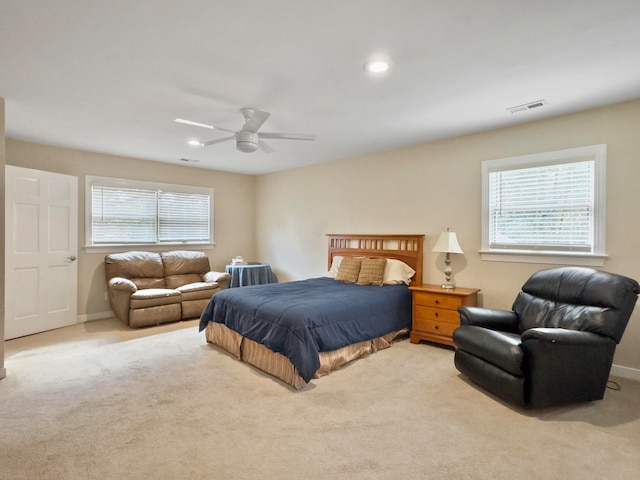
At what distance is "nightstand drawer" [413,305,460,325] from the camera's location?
148 inches

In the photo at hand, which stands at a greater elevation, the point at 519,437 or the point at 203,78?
the point at 203,78

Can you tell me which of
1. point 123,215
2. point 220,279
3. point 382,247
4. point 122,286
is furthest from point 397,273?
point 123,215

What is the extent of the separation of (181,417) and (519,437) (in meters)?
2.27

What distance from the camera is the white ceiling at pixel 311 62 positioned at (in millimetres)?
1866

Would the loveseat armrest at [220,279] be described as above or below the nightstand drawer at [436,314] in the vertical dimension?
above

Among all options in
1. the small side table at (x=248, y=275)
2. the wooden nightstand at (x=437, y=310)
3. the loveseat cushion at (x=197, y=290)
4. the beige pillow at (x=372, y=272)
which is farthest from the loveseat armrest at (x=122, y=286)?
the wooden nightstand at (x=437, y=310)

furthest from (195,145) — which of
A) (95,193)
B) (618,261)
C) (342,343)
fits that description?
(618,261)

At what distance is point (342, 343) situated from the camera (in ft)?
10.6

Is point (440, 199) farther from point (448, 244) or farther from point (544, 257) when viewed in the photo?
point (544, 257)

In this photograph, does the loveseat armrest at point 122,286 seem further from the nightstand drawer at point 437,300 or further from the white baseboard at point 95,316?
the nightstand drawer at point 437,300

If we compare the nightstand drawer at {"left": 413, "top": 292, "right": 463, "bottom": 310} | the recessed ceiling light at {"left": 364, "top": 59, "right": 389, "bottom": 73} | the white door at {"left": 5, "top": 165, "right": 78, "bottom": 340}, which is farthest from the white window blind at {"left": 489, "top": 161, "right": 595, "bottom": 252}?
the white door at {"left": 5, "top": 165, "right": 78, "bottom": 340}

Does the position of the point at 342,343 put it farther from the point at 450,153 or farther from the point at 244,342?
the point at 450,153

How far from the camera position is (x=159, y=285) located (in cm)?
536

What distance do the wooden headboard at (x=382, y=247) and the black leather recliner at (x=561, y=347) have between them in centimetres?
166
